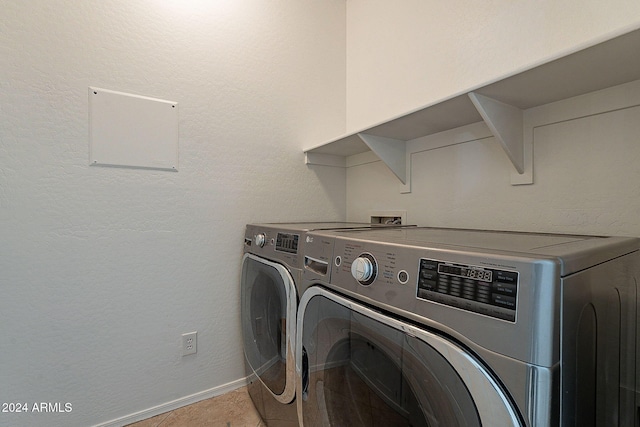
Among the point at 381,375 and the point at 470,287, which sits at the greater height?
the point at 470,287

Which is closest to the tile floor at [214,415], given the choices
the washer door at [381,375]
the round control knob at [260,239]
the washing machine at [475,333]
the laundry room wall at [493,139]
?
the washer door at [381,375]

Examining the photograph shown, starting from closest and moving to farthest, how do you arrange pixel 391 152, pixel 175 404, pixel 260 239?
pixel 260 239 < pixel 175 404 < pixel 391 152

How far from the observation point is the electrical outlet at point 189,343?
1.61 meters

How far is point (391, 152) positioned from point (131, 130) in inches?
54.3

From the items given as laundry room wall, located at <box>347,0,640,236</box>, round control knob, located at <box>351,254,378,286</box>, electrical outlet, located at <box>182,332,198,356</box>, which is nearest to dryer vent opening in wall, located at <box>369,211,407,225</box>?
laundry room wall, located at <box>347,0,640,236</box>

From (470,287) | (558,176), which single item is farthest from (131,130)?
(558,176)

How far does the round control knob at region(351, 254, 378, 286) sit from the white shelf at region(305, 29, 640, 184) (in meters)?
0.76

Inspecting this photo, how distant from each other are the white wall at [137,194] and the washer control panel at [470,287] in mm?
1372

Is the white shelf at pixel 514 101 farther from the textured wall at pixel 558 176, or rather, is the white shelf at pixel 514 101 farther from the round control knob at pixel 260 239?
the round control knob at pixel 260 239

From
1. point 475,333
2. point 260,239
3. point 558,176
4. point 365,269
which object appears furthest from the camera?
point 260,239

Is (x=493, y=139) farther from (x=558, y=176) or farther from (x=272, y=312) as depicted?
(x=272, y=312)

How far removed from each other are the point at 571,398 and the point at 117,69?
6.57 feet

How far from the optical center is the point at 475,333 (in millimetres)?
527

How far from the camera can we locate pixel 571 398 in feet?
1.69
